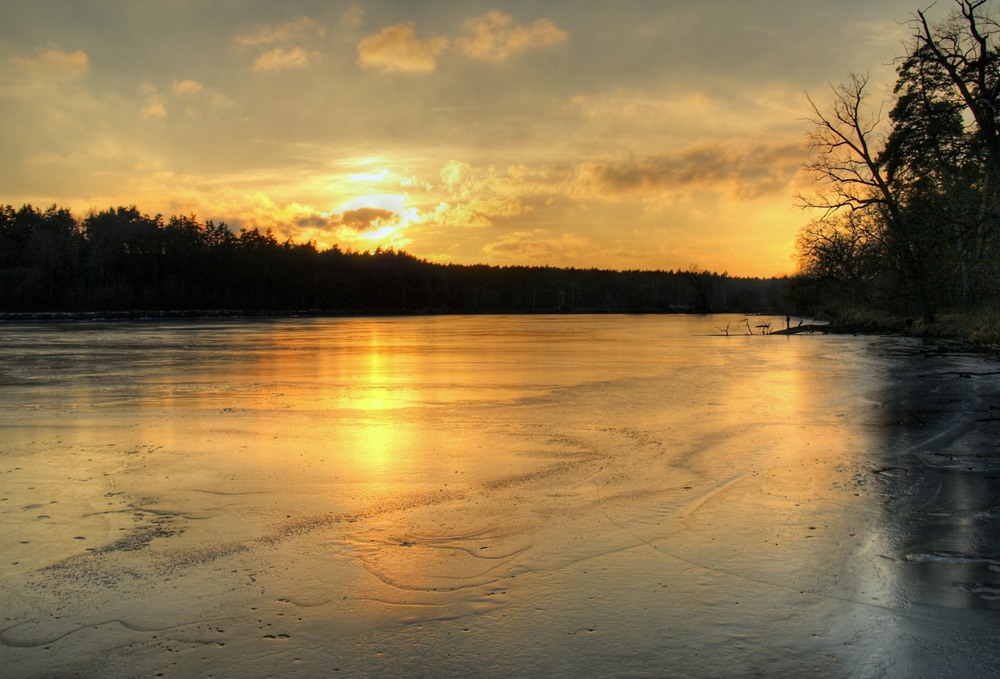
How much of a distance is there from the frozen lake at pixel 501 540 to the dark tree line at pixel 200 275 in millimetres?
75267

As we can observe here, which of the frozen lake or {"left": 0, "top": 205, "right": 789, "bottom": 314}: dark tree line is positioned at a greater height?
{"left": 0, "top": 205, "right": 789, "bottom": 314}: dark tree line

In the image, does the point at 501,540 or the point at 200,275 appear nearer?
the point at 501,540

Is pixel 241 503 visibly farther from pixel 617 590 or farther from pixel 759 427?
pixel 759 427

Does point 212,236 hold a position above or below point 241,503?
above

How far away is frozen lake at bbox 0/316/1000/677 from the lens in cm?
360

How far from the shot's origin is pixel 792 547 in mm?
5020

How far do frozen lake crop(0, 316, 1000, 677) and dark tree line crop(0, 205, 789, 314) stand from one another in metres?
75.3

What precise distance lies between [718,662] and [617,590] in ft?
3.00

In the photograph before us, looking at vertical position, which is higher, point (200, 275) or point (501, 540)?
point (200, 275)

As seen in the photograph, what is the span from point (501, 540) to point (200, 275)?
9695 centimetres

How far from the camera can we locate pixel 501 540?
522 cm

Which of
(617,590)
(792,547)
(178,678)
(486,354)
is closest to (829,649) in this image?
(617,590)

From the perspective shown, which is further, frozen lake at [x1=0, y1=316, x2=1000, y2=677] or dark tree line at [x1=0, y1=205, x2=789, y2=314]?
dark tree line at [x1=0, y1=205, x2=789, y2=314]

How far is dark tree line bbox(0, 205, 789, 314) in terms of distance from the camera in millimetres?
76250
